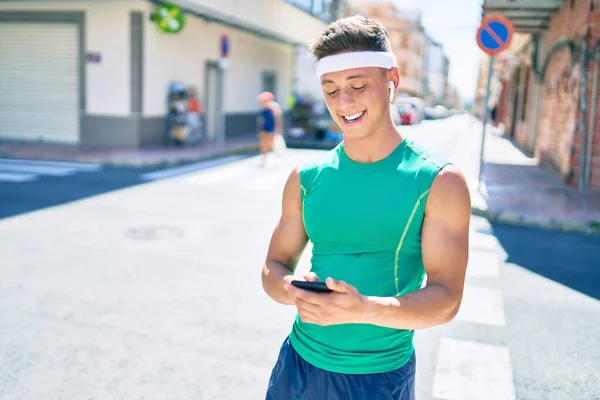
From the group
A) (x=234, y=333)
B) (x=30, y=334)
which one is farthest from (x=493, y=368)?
(x=30, y=334)

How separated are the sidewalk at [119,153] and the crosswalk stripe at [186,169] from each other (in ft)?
1.33

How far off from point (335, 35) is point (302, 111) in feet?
72.3

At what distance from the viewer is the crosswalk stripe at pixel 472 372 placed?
11.7ft

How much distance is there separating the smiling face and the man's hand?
0.54 metres

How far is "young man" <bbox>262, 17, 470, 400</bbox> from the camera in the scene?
168 cm

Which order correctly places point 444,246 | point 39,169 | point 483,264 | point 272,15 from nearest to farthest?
point 444,246, point 483,264, point 39,169, point 272,15

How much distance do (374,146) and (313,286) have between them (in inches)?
20.2

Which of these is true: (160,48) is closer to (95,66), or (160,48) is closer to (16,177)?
(95,66)

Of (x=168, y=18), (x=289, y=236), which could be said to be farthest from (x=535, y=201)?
(x=168, y=18)

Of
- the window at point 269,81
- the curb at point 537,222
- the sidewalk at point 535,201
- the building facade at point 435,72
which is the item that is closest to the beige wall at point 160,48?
the window at point 269,81

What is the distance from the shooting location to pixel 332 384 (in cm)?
179

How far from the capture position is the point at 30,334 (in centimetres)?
422

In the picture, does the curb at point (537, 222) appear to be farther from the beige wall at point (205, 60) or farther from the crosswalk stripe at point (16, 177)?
the beige wall at point (205, 60)

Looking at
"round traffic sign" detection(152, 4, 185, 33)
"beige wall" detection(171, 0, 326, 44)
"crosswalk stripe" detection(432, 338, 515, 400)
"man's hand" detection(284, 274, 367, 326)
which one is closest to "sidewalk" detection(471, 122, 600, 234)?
"crosswalk stripe" detection(432, 338, 515, 400)
